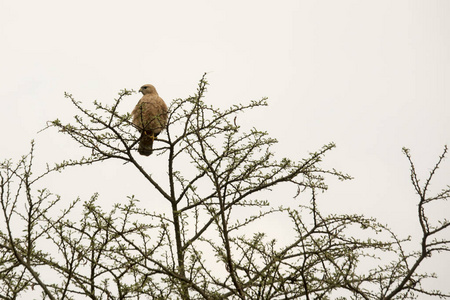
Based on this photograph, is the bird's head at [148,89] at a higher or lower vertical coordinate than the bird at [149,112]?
higher

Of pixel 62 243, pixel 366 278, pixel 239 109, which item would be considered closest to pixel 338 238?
pixel 366 278

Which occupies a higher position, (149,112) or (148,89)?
(148,89)

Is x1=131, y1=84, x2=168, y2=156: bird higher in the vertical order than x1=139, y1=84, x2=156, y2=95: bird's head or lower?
lower

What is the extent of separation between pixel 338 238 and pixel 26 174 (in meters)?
2.83

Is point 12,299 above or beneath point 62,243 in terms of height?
beneath

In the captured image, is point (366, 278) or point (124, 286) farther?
point (366, 278)

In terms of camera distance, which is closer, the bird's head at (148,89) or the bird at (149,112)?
the bird at (149,112)

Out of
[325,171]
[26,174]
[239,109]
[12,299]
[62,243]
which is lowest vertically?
[12,299]

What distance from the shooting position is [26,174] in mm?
A: 4816

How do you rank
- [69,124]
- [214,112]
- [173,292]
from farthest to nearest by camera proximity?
[69,124] < [214,112] < [173,292]

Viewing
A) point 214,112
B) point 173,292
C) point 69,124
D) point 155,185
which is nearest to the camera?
point 173,292

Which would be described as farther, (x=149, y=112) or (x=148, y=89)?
(x=148, y=89)

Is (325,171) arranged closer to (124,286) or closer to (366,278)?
(366,278)

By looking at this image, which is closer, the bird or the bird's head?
the bird
